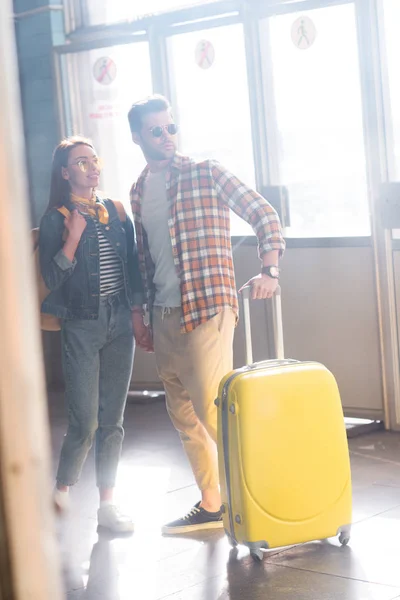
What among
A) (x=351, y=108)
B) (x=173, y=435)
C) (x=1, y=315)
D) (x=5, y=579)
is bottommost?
(x=173, y=435)

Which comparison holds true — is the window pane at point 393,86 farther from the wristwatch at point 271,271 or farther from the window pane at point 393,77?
the wristwatch at point 271,271

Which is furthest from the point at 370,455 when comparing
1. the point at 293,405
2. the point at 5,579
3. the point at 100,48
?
the point at 5,579

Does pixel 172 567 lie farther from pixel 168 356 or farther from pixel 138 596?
pixel 168 356

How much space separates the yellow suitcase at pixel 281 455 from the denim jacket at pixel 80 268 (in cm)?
67

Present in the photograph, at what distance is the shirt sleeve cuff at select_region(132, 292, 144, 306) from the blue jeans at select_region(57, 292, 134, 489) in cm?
4

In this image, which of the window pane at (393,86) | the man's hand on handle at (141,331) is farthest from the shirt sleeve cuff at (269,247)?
the window pane at (393,86)

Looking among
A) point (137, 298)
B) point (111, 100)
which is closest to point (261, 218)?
point (137, 298)

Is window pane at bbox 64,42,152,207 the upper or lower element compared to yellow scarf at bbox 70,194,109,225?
upper

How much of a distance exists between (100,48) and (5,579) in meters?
5.77

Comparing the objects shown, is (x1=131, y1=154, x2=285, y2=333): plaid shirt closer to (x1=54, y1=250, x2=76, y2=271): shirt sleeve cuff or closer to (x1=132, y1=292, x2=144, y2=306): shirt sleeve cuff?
(x1=132, y1=292, x2=144, y2=306): shirt sleeve cuff

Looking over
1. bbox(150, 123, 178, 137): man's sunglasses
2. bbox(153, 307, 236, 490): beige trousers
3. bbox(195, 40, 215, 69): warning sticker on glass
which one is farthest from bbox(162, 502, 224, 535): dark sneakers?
bbox(195, 40, 215, 69): warning sticker on glass

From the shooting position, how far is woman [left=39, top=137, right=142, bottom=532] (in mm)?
3549

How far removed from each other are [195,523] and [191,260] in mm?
980

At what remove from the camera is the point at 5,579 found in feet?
2.66
